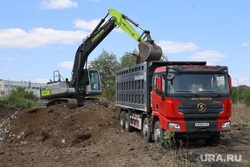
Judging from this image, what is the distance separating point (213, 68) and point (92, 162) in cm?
530

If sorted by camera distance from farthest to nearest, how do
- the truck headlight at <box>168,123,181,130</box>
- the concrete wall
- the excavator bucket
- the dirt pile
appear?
the concrete wall
the dirt pile
the excavator bucket
the truck headlight at <box>168,123,181,130</box>

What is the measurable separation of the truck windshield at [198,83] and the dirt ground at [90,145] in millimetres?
2020

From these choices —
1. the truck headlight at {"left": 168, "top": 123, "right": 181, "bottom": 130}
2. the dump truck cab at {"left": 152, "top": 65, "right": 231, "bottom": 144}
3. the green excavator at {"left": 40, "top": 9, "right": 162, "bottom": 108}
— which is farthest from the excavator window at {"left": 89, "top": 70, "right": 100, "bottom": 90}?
the truck headlight at {"left": 168, "top": 123, "right": 181, "bottom": 130}

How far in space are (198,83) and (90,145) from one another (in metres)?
6.23

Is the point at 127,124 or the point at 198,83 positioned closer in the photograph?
the point at 198,83

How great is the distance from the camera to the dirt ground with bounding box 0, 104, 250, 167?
29.5 feet

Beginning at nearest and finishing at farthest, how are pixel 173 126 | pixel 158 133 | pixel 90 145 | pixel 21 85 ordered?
pixel 173 126
pixel 158 133
pixel 90 145
pixel 21 85

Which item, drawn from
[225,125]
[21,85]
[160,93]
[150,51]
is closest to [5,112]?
[150,51]

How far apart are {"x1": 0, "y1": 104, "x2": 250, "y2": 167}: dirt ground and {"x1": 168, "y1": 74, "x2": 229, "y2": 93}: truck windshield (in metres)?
2.02

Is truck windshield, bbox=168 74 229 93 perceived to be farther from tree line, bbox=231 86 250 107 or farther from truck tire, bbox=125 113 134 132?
tree line, bbox=231 86 250 107

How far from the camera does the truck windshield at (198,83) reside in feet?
32.2

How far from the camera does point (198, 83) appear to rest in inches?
392

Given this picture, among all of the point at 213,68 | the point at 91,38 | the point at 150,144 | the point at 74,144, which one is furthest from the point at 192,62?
the point at 91,38

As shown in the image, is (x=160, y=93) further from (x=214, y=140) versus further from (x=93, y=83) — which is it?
(x=93, y=83)
